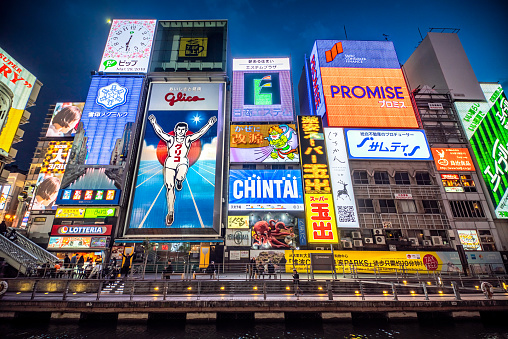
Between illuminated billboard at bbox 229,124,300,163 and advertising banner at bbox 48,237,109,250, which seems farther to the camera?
illuminated billboard at bbox 229,124,300,163

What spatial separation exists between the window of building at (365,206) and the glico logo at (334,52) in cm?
2303

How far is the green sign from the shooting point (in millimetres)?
28422

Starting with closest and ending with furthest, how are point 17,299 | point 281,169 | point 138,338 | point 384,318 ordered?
1. point 138,338
2. point 17,299
3. point 384,318
4. point 281,169

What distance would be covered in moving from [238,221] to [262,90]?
20.0m

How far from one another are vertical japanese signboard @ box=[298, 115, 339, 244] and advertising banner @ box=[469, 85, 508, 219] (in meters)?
21.6

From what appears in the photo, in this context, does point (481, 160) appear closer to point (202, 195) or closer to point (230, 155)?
point (230, 155)

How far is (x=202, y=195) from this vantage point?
30297mm

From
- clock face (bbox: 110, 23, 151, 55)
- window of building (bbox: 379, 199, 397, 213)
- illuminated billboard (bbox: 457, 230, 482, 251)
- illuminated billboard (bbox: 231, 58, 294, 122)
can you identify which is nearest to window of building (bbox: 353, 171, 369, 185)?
window of building (bbox: 379, 199, 397, 213)

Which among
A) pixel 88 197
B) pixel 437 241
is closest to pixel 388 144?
pixel 437 241

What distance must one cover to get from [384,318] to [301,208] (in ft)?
51.5

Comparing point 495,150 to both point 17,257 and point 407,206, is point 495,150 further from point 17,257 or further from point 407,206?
point 17,257

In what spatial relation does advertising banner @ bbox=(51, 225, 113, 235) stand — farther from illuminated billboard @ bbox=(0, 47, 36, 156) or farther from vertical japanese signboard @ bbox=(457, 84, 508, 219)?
vertical japanese signboard @ bbox=(457, 84, 508, 219)

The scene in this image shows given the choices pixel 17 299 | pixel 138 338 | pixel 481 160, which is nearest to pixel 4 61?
pixel 17 299

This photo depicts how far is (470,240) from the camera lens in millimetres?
29125
